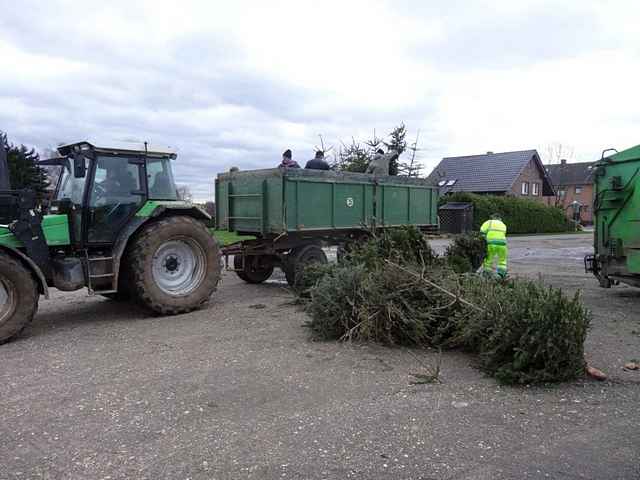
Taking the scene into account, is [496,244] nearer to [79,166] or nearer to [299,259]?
[299,259]

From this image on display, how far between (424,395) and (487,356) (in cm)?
87

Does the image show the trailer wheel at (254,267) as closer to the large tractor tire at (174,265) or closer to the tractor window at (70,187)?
the large tractor tire at (174,265)

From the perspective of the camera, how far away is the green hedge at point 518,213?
28328 millimetres

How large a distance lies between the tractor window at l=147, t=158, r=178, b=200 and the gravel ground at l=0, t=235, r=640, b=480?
6.68ft

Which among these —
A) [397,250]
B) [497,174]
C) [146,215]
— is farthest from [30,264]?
[497,174]

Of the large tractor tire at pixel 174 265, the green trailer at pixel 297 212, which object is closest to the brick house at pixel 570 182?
the green trailer at pixel 297 212

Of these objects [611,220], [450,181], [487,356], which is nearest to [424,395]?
[487,356]

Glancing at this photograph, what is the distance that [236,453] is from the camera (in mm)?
3430

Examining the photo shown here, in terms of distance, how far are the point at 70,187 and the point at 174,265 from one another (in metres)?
1.69

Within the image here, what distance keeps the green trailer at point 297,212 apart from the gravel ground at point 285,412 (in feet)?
9.36

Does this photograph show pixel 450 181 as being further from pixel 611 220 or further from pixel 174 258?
pixel 174 258

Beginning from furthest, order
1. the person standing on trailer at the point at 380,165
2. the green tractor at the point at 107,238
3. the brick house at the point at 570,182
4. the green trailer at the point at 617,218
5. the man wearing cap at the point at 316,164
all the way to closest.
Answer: the brick house at the point at 570,182
the person standing on trailer at the point at 380,165
the man wearing cap at the point at 316,164
the green trailer at the point at 617,218
the green tractor at the point at 107,238

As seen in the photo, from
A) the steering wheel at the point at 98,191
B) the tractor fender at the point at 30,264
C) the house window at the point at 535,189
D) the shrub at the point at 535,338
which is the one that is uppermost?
the house window at the point at 535,189

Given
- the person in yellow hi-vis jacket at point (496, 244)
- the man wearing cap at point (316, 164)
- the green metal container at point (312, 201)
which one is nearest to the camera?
the green metal container at point (312, 201)
